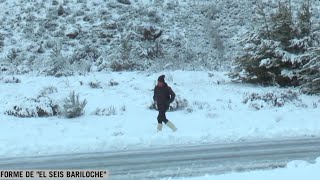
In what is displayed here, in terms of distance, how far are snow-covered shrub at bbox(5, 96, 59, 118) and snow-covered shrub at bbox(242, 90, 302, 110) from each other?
5.83 meters

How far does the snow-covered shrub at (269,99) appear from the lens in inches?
643

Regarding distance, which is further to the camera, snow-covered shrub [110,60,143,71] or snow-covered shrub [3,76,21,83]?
snow-covered shrub [110,60,143,71]

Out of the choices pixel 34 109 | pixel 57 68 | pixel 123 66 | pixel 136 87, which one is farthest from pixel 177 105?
pixel 57 68

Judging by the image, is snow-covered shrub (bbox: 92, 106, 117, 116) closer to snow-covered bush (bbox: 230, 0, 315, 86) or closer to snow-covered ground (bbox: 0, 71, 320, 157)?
snow-covered ground (bbox: 0, 71, 320, 157)

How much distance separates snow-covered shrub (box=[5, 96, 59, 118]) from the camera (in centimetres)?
1523

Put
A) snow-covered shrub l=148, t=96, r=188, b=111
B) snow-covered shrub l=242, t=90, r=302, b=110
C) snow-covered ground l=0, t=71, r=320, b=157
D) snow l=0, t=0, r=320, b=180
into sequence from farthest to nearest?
snow-covered shrub l=242, t=90, r=302, b=110 < snow-covered shrub l=148, t=96, r=188, b=111 < snow l=0, t=0, r=320, b=180 < snow-covered ground l=0, t=71, r=320, b=157

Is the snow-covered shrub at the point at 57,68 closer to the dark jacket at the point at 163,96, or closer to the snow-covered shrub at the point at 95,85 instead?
the snow-covered shrub at the point at 95,85

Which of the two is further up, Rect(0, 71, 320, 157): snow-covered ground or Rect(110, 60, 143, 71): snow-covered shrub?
Rect(0, 71, 320, 157): snow-covered ground

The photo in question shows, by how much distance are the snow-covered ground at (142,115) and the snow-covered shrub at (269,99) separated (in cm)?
3

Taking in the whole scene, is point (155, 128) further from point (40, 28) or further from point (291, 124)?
point (40, 28)

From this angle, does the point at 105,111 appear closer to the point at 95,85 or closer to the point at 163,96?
the point at 163,96

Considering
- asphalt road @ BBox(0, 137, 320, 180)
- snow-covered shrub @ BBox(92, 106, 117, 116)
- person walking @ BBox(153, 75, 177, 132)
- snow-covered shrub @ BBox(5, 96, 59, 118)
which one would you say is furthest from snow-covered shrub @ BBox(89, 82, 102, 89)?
asphalt road @ BBox(0, 137, 320, 180)

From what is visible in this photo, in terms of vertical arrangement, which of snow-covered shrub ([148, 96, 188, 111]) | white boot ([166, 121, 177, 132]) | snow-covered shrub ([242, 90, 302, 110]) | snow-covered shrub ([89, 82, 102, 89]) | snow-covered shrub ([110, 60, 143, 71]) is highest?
white boot ([166, 121, 177, 132])

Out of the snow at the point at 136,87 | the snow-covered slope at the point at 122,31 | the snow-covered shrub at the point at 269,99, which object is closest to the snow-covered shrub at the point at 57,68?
the snow at the point at 136,87
